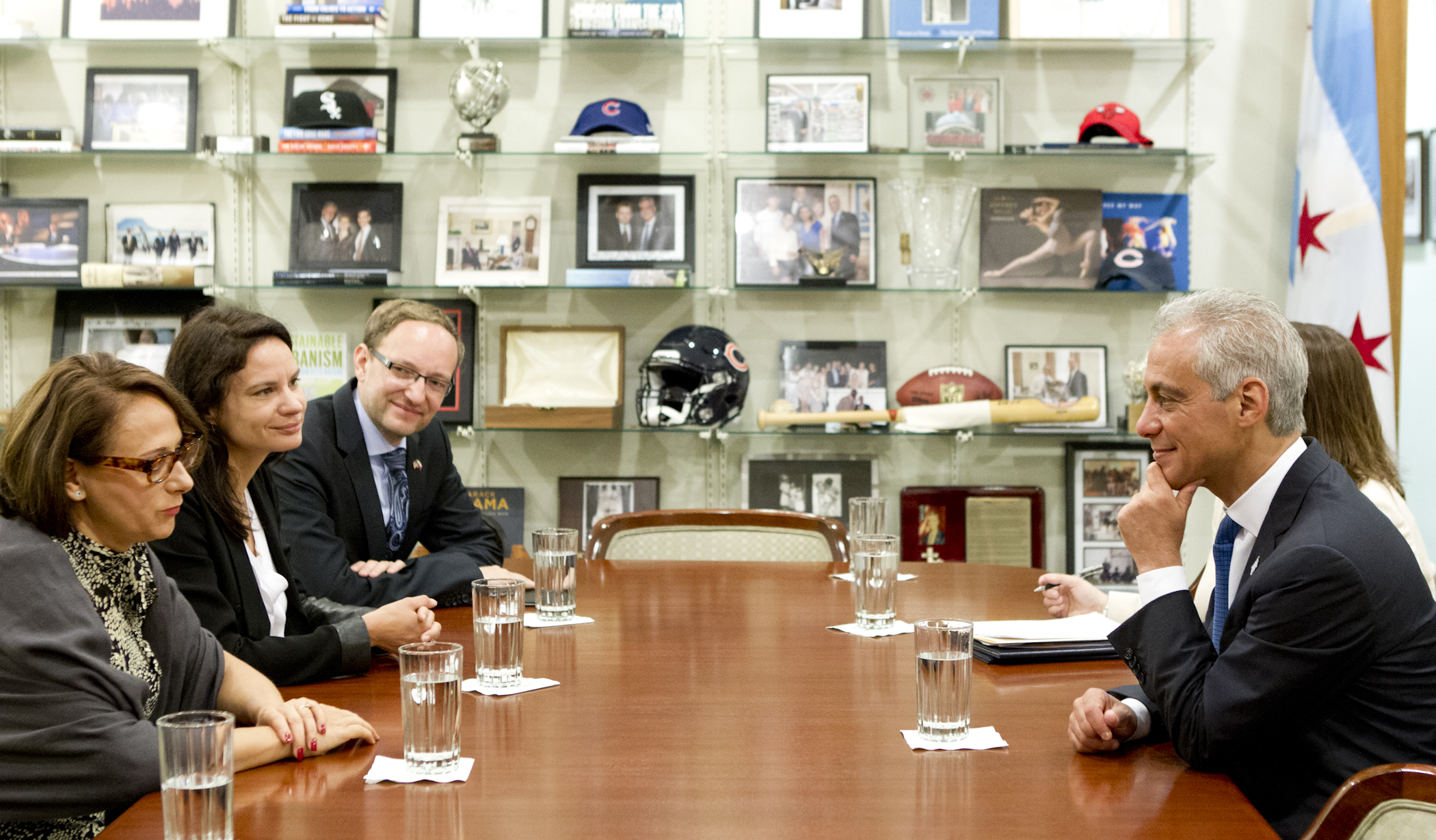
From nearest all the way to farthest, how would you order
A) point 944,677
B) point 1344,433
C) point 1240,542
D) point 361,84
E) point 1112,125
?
point 944,677 < point 1240,542 < point 1344,433 < point 1112,125 < point 361,84

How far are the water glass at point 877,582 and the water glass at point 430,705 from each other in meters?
0.92

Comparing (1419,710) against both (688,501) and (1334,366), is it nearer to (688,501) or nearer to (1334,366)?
(1334,366)

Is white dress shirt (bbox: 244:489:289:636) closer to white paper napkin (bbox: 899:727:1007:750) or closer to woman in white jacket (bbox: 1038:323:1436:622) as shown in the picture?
white paper napkin (bbox: 899:727:1007:750)

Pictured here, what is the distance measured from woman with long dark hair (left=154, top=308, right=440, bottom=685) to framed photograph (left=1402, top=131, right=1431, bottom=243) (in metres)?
3.38

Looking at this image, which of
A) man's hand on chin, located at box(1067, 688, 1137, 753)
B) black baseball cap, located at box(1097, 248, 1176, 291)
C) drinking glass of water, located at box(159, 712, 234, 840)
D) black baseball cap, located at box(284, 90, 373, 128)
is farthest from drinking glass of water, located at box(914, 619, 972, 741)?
black baseball cap, located at box(284, 90, 373, 128)

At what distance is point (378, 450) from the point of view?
280 centimetres

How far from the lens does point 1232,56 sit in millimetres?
4227

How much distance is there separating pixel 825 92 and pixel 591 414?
1.44 meters

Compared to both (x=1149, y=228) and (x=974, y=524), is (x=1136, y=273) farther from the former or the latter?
(x=974, y=524)

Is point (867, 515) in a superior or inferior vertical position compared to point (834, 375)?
inferior

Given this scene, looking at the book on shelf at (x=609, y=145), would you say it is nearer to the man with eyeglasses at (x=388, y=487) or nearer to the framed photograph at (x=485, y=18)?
the framed photograph at (x=485, y=18)

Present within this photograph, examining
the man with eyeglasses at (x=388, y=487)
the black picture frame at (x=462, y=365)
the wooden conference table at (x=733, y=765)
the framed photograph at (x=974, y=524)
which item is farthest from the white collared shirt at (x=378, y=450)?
the framed photograph at (x=974, y=524)

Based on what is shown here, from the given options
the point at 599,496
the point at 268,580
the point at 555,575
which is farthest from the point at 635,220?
the point at 268,580

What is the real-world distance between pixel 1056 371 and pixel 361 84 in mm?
2767
